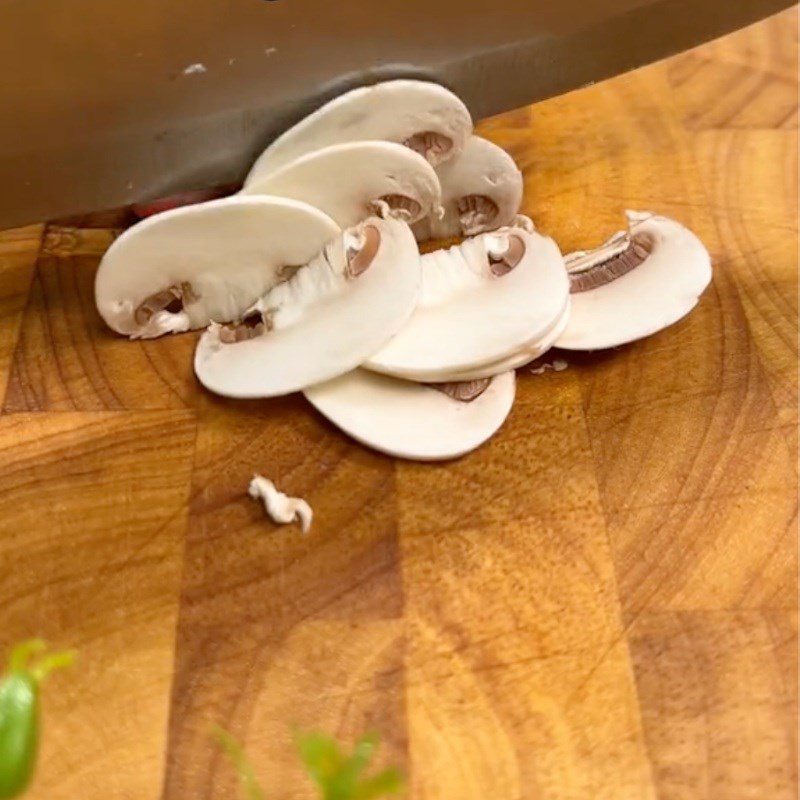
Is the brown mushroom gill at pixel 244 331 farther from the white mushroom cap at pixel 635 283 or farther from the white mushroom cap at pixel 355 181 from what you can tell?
the white mushroom cap at pixel 635 283

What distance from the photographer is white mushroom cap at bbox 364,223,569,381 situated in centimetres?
85

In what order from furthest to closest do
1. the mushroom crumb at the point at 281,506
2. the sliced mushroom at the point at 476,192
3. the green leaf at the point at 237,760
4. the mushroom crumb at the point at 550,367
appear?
the sliced mushroom at the point at 476,192
the mushroom crumb at the point at 550,367
the mushroom crumb at the point at 281,506
the green leaf at the point at 237,760

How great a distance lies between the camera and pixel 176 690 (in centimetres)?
72

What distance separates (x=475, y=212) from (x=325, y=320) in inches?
12.2

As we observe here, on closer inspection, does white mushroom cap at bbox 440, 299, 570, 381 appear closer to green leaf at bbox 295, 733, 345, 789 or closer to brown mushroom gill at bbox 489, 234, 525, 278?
brown mushroom gill at bbox 489, 234, 525, 278

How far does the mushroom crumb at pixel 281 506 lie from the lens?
2.68ft

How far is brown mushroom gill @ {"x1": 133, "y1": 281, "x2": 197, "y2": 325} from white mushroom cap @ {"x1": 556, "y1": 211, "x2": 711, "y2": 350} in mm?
406

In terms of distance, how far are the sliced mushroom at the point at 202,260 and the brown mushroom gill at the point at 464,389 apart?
0.68 ft

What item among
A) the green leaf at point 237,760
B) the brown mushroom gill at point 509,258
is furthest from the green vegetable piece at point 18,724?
Result: the brown mushroom gill at point 509,258

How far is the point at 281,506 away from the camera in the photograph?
82 centimetres

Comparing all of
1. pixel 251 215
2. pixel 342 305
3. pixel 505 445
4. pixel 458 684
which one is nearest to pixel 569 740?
pixel 458 684

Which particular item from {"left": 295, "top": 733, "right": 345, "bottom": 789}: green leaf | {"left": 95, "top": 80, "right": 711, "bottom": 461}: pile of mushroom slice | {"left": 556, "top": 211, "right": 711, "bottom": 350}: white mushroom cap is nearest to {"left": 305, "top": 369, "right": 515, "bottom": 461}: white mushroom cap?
{"left": 95, "top": 80, "right": 711, "bottom": 461}: pile of mushroom slice

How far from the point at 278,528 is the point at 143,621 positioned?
144 mm

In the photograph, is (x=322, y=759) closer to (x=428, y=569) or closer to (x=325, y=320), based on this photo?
(x=428, y=569)
